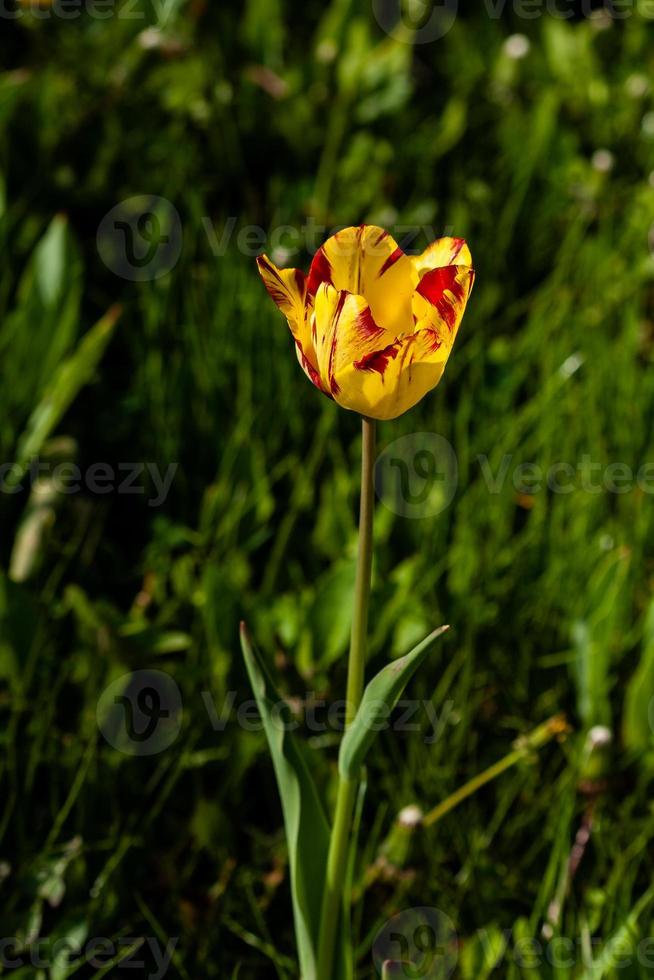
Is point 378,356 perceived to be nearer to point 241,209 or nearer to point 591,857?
point 591,857

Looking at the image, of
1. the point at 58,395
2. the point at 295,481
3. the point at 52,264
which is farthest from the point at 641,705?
the point at 52,264

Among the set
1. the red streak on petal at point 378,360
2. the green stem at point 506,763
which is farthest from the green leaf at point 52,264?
the red streak on petal at point 378,360

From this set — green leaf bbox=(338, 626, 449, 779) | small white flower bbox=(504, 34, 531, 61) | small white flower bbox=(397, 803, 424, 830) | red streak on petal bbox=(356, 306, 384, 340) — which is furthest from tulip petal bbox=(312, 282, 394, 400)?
small white flower bbox=(504, 34, 531, 61)

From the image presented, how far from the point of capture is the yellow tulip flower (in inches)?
27.7

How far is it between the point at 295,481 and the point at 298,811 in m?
0.73

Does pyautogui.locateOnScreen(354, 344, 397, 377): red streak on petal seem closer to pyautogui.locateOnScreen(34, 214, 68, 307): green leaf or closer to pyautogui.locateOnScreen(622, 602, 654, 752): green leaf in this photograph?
pyautogui.locateOnScreen(622, 602, 654, 752): green leaf

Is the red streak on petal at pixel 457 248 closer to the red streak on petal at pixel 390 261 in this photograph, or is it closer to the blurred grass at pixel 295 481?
the red streak on petal at pixel 390 261

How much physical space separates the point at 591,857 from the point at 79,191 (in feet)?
4.34

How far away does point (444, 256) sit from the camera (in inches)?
30.5

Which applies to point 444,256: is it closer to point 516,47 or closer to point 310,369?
point 310,369

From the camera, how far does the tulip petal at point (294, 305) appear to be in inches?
29.1

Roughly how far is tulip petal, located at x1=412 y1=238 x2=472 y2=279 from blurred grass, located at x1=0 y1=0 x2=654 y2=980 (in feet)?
1.72

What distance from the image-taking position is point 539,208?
2.02 m

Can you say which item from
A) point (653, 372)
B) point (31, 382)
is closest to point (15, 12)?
point (31, 382)
